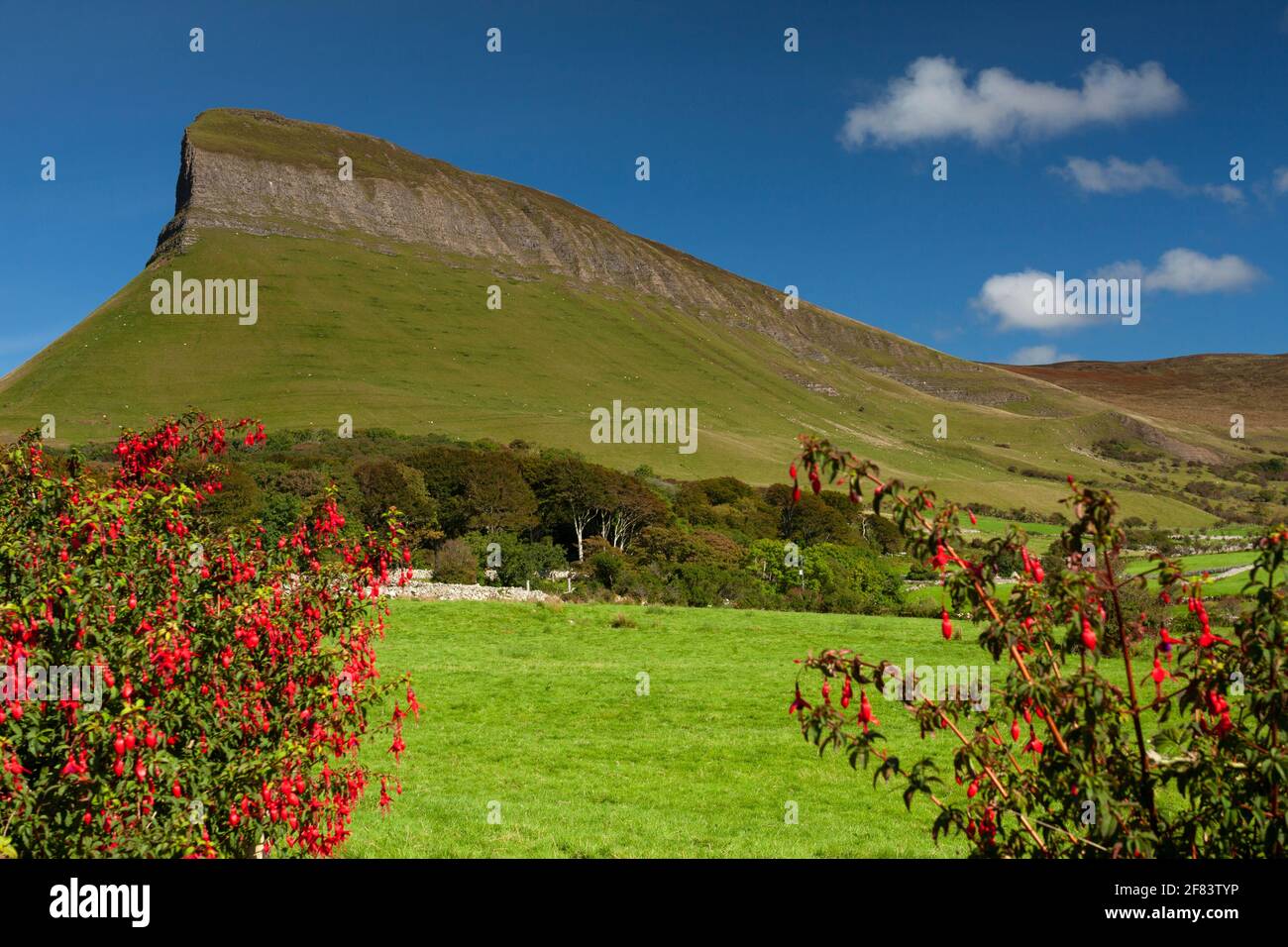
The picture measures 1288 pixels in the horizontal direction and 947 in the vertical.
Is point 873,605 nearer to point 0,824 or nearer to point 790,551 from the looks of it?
point 790,551

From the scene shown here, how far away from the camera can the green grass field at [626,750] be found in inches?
523

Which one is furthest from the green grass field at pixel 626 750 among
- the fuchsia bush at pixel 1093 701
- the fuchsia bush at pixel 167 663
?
the fuchsia bush at pixel 167 663

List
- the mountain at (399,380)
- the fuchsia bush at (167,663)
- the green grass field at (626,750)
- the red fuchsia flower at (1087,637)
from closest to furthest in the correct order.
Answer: the red fuchsia flower at (1087,637), the fuchsia bush at (167,663), the green grass field at (626,750), the mountain at (399,380)

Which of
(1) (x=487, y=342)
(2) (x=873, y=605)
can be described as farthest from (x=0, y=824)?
(1) (x=487, y=342)

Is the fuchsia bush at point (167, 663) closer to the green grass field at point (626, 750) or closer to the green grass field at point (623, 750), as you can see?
the green grass field at point (626, 750)

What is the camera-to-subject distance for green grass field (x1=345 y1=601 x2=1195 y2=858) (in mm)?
13297

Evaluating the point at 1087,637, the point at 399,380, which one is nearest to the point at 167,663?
the point at 1087,637

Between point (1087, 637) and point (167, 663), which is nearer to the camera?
point (1087, 637)

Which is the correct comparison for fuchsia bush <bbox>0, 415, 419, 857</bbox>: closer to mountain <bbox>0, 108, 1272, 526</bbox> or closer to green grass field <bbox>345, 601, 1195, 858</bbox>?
green grass field <bbox>345, 601, 1195, 858</bbox>

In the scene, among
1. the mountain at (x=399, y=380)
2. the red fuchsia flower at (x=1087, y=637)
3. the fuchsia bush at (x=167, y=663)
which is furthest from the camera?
the mountain at (x=399, y=380)

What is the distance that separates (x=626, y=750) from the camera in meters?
19.8

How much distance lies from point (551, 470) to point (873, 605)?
31.9 meters

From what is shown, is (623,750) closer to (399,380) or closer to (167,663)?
(167,663)
